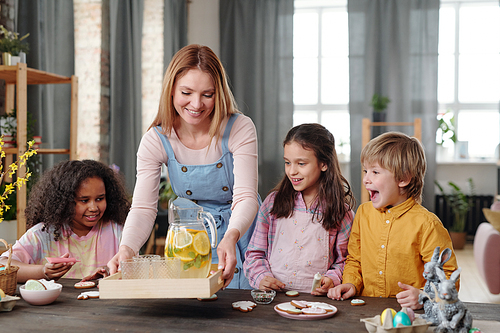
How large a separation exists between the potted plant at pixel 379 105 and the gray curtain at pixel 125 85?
249 centimetres

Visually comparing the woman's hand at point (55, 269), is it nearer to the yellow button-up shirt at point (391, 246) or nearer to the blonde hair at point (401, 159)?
the yellow button-up shirt at point (391, 246)

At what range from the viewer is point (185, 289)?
0.94 metres

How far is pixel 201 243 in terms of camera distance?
40.1 inches

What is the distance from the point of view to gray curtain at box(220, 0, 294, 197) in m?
5.50

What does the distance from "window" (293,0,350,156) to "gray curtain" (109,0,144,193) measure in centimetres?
216

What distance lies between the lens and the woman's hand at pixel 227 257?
1.07m

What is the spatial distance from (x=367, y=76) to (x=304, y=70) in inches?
31.2

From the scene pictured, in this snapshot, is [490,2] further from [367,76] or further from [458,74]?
[367,76]

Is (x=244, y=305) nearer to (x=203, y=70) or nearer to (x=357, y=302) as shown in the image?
(x=357, y=302)

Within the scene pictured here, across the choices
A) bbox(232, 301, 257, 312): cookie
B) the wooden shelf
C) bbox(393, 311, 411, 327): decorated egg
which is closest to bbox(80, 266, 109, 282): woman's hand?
bbox(232, 301, 257, 312): cookie

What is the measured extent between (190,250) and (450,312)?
1.75ft

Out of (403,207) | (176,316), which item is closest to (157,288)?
(176,316)

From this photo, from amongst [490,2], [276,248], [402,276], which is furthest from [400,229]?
[490,2]

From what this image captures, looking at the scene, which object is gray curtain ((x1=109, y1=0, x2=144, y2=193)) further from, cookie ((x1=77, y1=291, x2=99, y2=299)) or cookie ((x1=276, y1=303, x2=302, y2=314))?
cookie ((x1=276, y1=303, x2=302, y2=314))
